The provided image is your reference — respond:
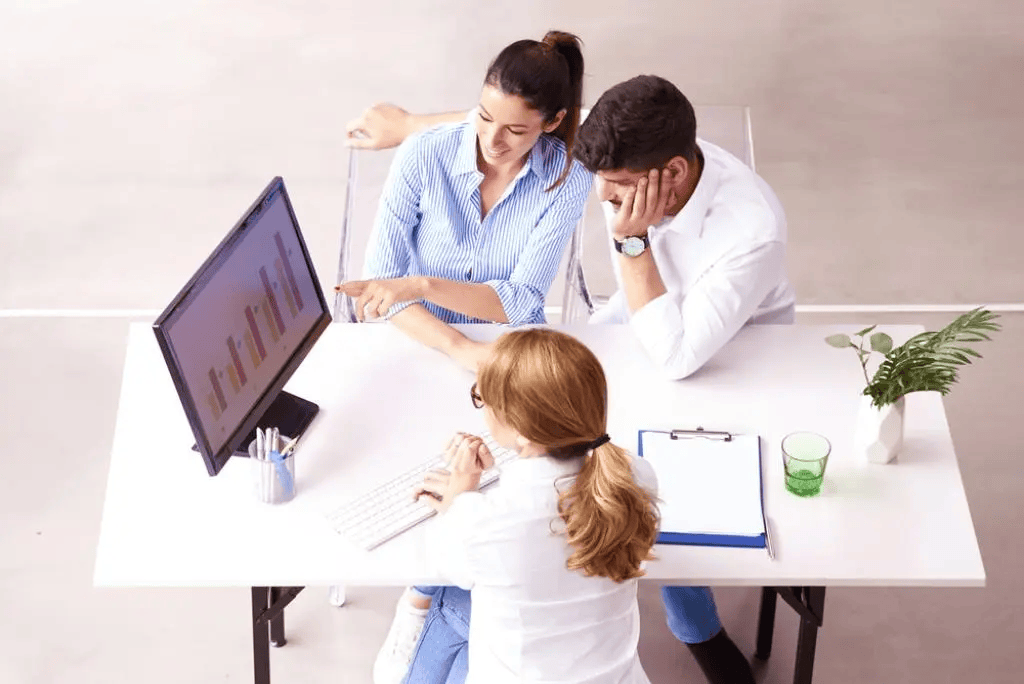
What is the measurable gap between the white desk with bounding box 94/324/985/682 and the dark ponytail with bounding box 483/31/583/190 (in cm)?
54

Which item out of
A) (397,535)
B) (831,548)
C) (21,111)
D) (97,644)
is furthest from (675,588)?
(21,111)

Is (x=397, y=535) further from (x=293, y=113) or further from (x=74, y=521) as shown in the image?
(x=293, y=113)

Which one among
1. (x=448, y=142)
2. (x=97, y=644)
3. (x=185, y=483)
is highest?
(x=448, y=142)

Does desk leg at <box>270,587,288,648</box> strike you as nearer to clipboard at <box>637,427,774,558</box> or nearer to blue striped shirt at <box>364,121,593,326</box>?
blue striped shirt at <box>364,121,593,326</box>

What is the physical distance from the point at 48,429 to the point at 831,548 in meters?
2.47

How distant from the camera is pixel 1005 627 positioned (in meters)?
3.55

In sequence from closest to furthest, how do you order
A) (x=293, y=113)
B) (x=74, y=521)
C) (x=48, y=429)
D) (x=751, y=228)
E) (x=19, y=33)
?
(x=751, y=228) → (x=74, y=521) → (x=48, y=429) → (x=293, y=113) → (x=19, y=33)

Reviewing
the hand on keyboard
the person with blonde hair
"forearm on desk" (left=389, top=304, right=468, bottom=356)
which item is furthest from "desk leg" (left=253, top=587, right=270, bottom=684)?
"forearm on desk" (left=389, top=304, right=468, bottom=356)

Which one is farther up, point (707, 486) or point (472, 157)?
point (472, 157)

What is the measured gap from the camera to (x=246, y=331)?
2.73m

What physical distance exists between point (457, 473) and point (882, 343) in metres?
0.92

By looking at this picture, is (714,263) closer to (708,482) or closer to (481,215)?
(708,482)

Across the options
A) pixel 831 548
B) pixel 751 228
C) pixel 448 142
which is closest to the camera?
pixel 831 548

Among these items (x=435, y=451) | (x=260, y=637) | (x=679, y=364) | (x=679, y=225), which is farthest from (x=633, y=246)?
(x=260, y=637)
